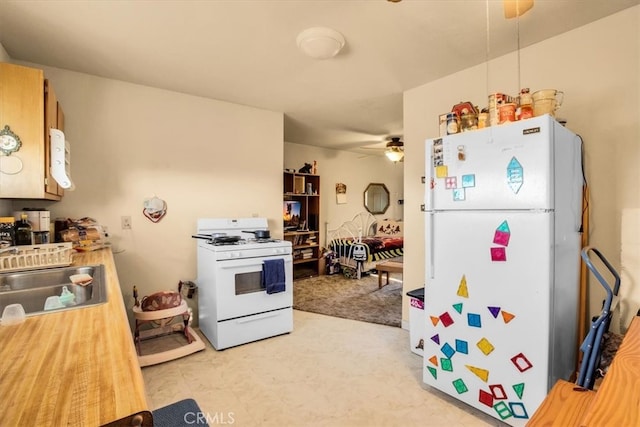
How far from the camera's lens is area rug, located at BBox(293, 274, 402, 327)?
3.48 meters

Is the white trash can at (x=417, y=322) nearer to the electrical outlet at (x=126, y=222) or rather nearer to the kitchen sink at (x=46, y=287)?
the kitchen sink at (x=46, y=287)

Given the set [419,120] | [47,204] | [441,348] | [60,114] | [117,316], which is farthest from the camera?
[419,120]

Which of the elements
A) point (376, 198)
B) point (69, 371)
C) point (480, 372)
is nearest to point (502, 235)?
point (480, 372)

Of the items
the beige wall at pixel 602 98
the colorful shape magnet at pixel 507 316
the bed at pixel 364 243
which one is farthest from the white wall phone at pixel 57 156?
the bed at pixel 364 243

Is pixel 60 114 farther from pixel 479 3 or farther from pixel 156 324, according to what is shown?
pixel 479 3

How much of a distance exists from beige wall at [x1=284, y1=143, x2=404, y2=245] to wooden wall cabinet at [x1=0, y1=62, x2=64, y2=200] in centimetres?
372

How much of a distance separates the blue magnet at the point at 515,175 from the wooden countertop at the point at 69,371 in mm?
1756

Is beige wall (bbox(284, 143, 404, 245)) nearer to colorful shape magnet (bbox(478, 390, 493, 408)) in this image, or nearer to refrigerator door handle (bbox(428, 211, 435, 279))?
refrigerator door handle (bbox(428, 211, 435, 279))

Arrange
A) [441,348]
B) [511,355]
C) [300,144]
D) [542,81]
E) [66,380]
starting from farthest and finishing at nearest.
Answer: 1. [300,144]
2. [542,81]
3. [441,348]
4. [511,355]
5. [66,380]

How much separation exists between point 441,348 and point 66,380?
1.87m

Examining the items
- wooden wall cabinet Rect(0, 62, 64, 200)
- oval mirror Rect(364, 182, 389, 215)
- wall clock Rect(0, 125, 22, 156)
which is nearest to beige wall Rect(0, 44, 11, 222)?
wooden wall cabinet Rect(0, 62, 64, 200)

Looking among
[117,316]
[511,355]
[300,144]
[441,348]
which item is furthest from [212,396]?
[300,144]

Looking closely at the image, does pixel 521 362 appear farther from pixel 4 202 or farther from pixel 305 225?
pixel 305 225

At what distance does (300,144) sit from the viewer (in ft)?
18.1
